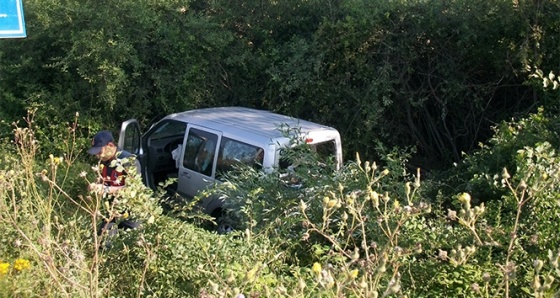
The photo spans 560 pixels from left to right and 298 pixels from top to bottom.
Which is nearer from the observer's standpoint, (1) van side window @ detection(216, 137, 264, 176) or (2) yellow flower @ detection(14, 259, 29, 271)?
(2) yellow flower @ detection(14, 259, 29, 271)

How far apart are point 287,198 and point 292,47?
220 inches

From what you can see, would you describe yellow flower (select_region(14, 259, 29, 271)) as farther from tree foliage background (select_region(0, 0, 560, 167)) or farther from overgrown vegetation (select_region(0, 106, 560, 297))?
tree foliage background (select_region(0, 0, 560, 167))

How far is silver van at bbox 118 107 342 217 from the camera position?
676 centimetres

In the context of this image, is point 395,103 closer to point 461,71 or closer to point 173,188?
point 461,71

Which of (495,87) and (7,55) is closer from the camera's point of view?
(495,87)

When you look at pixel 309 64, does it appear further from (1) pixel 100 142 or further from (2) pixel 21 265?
(2) pixel 21 265

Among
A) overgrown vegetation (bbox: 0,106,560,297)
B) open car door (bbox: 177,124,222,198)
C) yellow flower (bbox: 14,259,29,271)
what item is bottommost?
open car door (bbox: 177,124,222,198)

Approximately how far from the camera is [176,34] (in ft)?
34.3

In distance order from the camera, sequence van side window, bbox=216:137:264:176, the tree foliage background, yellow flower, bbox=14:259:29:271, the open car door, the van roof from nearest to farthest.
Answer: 1. yellow flower, bbox=14:259:29:271
2. van side window, bbox=216:137:264:176
3. the van roof
4. the open car door
5. the tree foliage background

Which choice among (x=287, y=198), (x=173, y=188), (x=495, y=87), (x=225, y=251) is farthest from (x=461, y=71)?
(x=225, y=251)

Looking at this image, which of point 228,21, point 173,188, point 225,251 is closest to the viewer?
point 225,251

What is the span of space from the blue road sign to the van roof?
295 cm

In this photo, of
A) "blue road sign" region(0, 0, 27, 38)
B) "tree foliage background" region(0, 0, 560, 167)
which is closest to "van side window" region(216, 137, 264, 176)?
"blue road sign" region(0, 0, 27, 38)

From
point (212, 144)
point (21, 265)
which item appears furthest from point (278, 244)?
point (212, 144)
